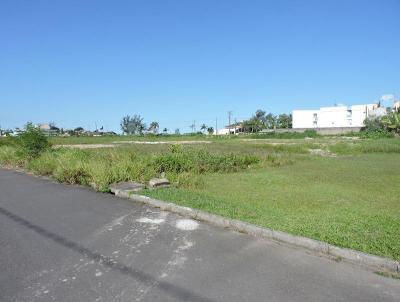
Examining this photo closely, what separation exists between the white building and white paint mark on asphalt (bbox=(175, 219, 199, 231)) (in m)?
103

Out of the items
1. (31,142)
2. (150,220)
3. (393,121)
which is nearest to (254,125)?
(393,121)

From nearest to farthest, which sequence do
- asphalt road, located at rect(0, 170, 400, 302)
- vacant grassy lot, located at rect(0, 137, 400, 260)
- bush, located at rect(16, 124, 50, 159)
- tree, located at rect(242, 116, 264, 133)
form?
1. asphalt road, located at rect(0, 170, 400, 302)
2. vacant grassy lot, located at rect(0, 137, 400, 260)
3. bush, located at rect(16, 124, 50, 159)
4. tree, located at rect(242, 116, 264, 133)

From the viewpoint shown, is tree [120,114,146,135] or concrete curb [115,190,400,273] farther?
tree [120,114,146,135]

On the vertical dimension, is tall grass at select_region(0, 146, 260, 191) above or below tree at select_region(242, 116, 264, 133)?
below

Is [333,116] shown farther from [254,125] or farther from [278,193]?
[278,193]

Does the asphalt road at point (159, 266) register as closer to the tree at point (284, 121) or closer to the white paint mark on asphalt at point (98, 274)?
the white paint mark on asphalt at point (98, 274)

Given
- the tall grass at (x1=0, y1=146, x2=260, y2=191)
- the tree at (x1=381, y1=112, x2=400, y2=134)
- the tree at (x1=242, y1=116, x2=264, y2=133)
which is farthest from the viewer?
the tree at (x1=242, y1=116, x2=264, y2=133)

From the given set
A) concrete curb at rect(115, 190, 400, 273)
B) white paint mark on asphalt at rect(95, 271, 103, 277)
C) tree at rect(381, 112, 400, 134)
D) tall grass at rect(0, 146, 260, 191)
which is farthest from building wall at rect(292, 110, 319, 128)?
white paint mark on asphalt at rect(95, 271, 103, 277)

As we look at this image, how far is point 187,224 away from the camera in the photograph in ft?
22.6

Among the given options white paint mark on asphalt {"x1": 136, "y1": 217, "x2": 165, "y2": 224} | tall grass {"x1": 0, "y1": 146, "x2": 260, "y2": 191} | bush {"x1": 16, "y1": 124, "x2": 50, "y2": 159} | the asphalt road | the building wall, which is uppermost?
the building wall

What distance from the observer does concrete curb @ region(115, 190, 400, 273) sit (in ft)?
15.6

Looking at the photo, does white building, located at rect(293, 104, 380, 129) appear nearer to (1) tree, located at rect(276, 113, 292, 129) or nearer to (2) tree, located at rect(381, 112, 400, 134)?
(1) tree, located at rect(276, 113, 292, 129)

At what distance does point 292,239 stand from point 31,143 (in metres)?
16.9

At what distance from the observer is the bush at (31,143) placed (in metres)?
19.0
